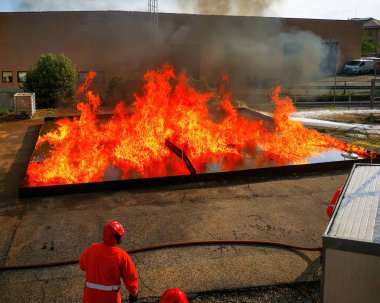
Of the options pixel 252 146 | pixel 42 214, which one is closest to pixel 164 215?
pixel 42 214

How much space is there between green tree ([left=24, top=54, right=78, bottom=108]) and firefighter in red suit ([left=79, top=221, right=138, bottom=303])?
14.3 metres

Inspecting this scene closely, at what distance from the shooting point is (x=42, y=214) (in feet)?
20.2

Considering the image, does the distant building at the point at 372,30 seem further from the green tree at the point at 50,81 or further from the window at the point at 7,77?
the green tree at the point at 50,81

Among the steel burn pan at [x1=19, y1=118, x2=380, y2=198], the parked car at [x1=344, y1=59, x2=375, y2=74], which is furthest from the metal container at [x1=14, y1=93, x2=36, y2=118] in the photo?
the parked car at [x1=344, y1=59, x2=375, y2=74]

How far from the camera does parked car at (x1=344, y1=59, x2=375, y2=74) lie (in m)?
29.3

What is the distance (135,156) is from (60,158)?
1664mm

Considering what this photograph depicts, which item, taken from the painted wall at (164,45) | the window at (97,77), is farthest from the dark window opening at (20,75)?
the window at (97,77)

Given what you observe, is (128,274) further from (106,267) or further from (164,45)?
(164,45)

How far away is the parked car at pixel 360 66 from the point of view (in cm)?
2928

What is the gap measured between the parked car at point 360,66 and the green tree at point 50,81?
21847mm

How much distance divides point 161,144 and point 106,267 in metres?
6.44

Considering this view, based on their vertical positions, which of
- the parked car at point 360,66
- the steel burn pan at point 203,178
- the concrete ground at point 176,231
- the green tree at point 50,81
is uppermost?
the parked car at point 360,66

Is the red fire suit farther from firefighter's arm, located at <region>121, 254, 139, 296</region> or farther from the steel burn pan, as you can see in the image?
the steel burn pan

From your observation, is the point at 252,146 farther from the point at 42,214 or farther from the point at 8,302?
the point at 8,302
